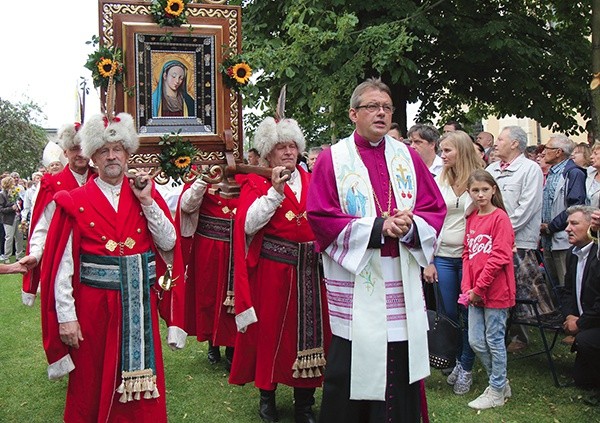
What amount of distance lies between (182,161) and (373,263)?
1.72 meters

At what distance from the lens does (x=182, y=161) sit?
4945 millimetres

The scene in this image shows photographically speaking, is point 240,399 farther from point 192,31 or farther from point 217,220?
point 192,31

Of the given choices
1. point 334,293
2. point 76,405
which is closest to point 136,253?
point 76,405

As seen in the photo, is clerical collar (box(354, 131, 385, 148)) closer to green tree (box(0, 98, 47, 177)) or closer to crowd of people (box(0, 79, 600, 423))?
crowd of people (box(0, 79, 600, 423))

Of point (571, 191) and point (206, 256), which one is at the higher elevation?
point (571, 191)

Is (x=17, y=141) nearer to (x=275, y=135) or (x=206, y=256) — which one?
(x=206, y=256)

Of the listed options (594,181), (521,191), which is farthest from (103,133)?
(594,181)

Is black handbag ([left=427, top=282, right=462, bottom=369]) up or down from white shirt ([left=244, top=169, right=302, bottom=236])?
down

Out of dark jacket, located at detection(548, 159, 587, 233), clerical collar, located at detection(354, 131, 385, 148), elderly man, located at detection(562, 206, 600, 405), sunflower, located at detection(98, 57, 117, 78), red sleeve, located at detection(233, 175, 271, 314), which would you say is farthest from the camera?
dark jacket, located at detection(548, 159, 587, 233)

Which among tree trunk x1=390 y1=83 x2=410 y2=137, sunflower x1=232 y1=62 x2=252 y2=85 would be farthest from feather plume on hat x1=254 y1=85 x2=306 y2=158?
tree trunk x1=390 y1=83 x2=410 y2=137

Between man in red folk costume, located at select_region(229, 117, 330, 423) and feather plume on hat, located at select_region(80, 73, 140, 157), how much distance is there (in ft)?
3.55

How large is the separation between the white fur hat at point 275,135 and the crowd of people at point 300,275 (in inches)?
0.5

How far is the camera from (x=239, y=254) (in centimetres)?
498

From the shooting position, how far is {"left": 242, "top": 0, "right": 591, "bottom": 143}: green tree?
32.6 ft
